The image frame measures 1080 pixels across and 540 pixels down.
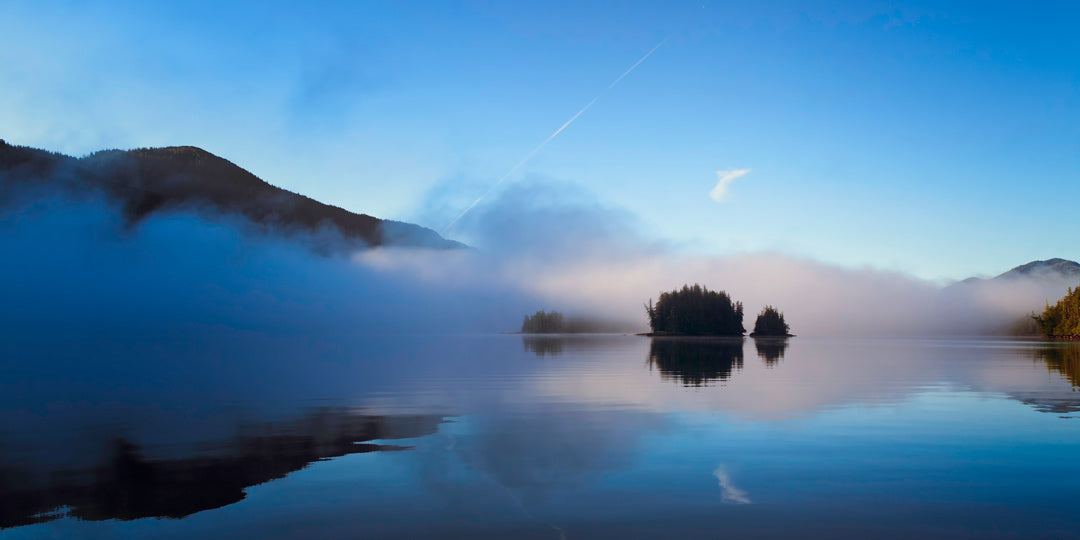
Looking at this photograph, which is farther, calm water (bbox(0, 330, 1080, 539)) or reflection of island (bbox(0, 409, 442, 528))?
reflection of island (bbox(0, 409, 442, 528))

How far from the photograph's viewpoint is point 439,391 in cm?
4038

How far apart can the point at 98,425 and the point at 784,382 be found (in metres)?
42.4

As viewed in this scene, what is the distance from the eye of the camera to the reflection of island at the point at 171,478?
13.3 meters

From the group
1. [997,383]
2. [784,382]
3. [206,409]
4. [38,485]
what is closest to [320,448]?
[38,485]

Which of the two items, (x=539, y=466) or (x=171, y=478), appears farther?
(x=539, y=466)

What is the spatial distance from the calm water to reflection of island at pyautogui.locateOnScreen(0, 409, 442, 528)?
9 cm

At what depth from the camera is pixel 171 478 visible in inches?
628

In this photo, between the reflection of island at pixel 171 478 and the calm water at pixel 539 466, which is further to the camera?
the reflection of island at pixel 171 478

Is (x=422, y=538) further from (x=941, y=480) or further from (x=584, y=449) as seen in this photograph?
(x=941, y=480)

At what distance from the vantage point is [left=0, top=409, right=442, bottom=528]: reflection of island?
1329cm

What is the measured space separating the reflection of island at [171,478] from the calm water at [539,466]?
0.30 ft

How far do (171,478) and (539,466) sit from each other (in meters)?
9.67

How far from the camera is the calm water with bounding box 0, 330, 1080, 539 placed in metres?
12.4

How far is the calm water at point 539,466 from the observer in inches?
490
